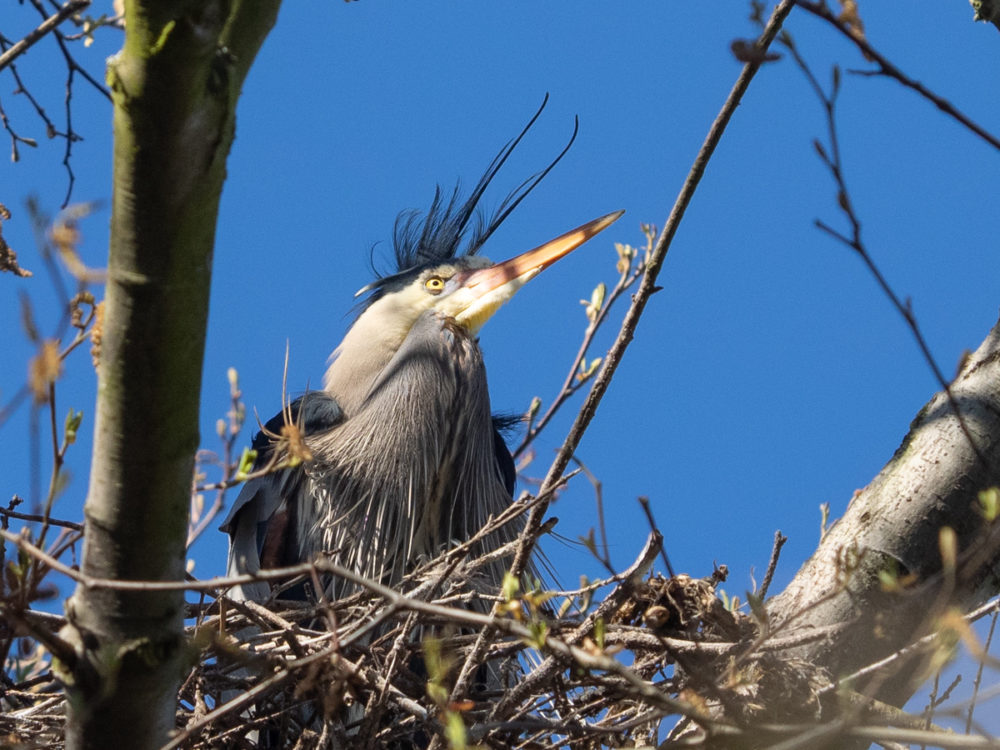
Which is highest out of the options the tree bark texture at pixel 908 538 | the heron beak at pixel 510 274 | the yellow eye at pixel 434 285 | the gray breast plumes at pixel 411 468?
the yellow eye at pixel 434 285

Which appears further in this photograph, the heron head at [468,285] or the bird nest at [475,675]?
the heron head at [468,285]

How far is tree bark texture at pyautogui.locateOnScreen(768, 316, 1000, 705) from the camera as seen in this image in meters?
1.51

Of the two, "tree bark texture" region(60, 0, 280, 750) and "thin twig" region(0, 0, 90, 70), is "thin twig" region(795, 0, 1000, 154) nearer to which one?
"tree bark texture" region(60, 0, 280, 750)

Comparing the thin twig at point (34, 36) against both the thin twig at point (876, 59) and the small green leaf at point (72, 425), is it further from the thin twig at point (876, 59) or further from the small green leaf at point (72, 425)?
the thin twig at point (876, 59)

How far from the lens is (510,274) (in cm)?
294

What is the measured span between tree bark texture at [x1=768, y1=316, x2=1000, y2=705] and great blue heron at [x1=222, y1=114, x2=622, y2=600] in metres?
1.02

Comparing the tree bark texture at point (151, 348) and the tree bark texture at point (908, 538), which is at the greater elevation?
the tree bark texture at point (151, 348)

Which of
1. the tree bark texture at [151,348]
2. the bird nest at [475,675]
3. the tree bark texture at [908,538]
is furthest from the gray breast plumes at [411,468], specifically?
Answer: the tree bark texture at [151,348]

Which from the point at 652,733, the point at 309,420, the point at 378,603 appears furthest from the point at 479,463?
the point at 652,733

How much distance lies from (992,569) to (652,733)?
1.86 feet

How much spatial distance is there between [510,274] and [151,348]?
1.90 meters

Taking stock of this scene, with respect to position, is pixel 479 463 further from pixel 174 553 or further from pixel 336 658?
pixel 174 553

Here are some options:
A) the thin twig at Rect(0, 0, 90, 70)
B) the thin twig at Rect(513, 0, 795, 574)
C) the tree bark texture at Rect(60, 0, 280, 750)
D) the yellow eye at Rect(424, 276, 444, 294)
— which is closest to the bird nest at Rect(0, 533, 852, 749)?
the tree bark texture at Rect(60, 0, 280, 750)

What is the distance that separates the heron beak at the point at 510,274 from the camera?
114 inches
